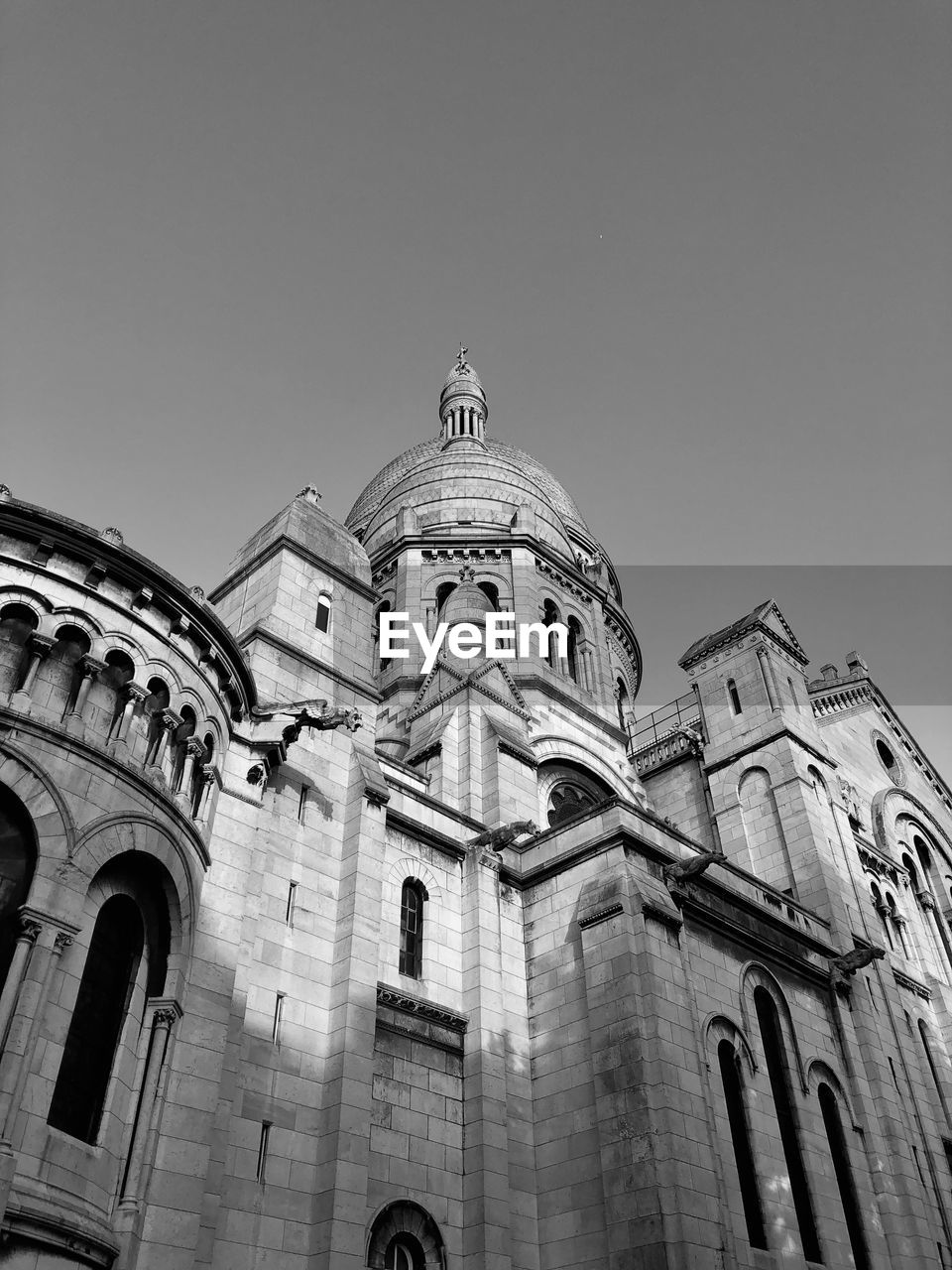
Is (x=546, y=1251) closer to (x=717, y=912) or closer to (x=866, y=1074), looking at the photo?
(x=717, y=912)

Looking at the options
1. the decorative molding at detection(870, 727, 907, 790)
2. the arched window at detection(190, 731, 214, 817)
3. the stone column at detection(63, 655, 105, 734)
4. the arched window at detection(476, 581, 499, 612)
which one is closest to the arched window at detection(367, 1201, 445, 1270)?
the arched window at detection(190, 731, 214, 817)

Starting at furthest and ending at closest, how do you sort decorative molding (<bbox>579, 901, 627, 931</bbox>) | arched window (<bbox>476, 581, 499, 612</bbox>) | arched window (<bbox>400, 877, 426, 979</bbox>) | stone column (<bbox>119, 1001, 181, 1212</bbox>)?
arched window (<bbox>476, 581, 499, 612</bbox>) → arched window (<bbox>400, 877, 426, 979</bbox>) → decorative molding (<bbox>579, 901, 627, 931</bbox>) → stone column (<bbox>119, 1001, 181, 1212</bbox>)

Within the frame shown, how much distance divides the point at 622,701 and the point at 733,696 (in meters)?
6.38

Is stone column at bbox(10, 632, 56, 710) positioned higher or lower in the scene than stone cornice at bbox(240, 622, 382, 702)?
lower

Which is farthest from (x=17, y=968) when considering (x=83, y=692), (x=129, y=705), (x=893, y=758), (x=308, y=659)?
(x=893, y=758)

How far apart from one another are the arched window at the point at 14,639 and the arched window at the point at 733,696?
27191mm

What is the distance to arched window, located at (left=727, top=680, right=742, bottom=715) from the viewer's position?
40.6 m

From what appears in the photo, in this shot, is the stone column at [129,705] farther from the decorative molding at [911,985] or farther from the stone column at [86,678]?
the decorative molding at [911,985]

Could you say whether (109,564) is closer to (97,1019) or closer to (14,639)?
(14,639)

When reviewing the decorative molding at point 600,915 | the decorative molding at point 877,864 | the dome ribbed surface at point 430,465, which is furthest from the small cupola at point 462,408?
the decorative molding at point 600,915

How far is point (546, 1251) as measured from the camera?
2166 centimetres

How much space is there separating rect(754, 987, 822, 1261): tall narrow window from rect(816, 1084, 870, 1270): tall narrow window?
1.44 meters

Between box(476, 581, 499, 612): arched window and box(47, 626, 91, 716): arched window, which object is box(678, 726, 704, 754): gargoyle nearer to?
box(476, 581, 499, 612): arched window

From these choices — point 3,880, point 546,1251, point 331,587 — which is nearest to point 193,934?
point 3,880
